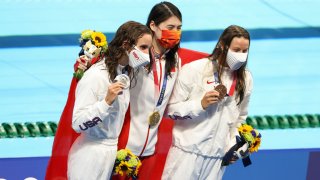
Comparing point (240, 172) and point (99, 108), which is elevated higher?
point (99, 108)

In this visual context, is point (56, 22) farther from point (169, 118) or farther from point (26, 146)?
point (169, 118)

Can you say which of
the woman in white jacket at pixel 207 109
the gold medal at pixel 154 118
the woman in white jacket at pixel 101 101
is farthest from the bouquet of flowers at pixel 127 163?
the woman in white jacket at pixel 207 109

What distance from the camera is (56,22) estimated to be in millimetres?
10508

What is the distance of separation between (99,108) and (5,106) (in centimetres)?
327

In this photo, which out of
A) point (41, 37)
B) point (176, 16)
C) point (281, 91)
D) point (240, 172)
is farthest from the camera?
point (41, 37)

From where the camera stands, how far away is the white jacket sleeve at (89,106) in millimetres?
5391

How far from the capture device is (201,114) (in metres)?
5.82

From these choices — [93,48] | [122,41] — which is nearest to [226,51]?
[122,41]

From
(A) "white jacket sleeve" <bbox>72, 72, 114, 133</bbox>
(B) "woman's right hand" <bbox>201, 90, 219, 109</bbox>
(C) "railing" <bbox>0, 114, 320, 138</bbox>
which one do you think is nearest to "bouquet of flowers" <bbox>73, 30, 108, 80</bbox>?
(A) "white jacket sleeve" <bbox>72, 72, 114, 133</bbox>

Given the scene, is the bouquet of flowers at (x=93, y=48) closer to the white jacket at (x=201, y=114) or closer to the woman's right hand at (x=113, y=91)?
the woman's right hand at (x=113, y=91)

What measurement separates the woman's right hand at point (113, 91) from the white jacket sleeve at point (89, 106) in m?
0.04

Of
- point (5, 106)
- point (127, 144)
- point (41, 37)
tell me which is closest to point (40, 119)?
point (5, 106)

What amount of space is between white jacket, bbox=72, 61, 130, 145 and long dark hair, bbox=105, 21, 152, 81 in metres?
0.04

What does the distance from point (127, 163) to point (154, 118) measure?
0.33 m
